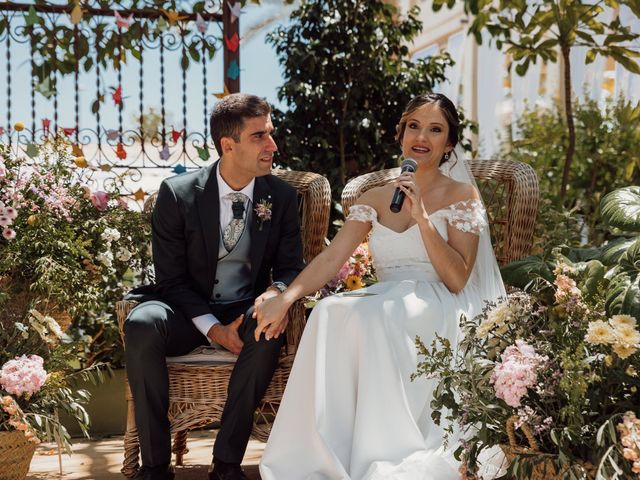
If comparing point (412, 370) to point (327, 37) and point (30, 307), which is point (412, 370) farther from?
point (327, 37)

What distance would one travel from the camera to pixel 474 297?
3174 mm

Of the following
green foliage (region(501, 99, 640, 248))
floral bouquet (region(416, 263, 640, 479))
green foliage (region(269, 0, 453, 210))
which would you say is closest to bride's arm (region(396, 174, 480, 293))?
floral bouquet (region(416, 263, 640, 479))

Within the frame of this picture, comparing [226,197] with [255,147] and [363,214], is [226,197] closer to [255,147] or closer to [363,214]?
[255,147]

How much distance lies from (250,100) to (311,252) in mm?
643

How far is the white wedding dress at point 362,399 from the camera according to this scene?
9.09 feet

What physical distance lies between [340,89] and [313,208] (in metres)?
1.70

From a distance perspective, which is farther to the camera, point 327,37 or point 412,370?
point 327,37

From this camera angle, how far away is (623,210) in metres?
2.62

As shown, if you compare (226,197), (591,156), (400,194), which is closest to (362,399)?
(400,194)

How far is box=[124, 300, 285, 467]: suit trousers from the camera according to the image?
2990 mm

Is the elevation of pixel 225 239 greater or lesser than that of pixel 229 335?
greater

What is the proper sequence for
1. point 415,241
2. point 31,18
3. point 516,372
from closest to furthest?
point 516,372
point 415,241
point 31,18

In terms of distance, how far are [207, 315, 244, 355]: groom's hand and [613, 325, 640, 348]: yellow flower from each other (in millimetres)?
1345

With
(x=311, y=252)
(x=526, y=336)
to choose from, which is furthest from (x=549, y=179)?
(x=526, y=336)
